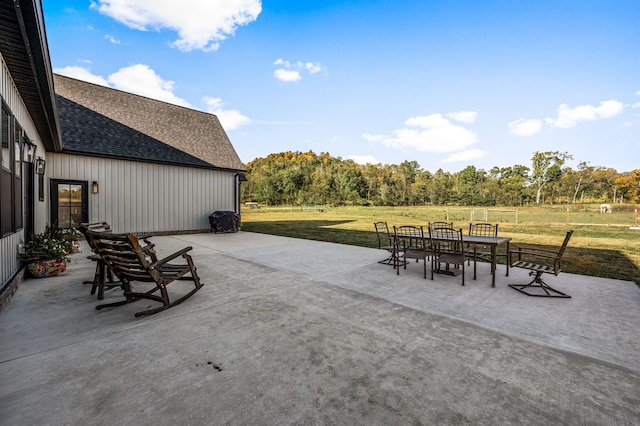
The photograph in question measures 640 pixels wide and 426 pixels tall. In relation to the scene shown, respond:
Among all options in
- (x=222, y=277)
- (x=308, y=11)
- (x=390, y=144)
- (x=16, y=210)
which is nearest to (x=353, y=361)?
(x=222, y=277)

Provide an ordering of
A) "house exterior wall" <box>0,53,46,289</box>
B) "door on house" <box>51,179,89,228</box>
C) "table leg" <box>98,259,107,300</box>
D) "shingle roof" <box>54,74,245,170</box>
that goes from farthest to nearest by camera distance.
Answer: "shingle roof" <box>54,74,245,170</box>, "door on house" <box>51,179,89,228</box>, "table leg" <box>98,259,107,300</box>, "house exterior wall" <box>0,53,46,289</box>

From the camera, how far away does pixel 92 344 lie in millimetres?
2697

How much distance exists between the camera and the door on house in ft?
30.7

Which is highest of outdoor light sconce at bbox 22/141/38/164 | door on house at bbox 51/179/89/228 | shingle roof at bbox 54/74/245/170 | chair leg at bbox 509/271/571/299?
shingle roof at bbox 54/74/245/170

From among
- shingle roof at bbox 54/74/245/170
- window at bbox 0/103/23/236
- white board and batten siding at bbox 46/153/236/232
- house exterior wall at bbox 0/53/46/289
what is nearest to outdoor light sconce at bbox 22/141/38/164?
house exterior wall at bbox 0/53/46/289

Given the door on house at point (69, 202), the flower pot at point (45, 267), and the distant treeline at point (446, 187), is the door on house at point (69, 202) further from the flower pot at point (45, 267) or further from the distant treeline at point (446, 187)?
the distant treeline at point (446, 187)

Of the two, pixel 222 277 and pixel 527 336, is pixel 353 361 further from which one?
pixel 222 277

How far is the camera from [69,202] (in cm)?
962

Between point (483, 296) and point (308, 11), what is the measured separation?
17109 mm

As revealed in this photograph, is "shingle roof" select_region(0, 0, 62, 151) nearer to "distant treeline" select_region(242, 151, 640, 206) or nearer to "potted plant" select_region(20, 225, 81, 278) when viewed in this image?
"potted plant" select_region(20, 225, 81, 278)

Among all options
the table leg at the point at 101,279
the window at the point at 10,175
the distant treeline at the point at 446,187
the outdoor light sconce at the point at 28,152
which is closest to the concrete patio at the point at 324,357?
the table leg at the point at 101,279

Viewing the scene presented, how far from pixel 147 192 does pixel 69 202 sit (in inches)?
94.1

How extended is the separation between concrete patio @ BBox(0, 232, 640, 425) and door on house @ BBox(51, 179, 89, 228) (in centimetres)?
643

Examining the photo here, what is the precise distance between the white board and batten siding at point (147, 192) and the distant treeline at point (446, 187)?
112 ft
